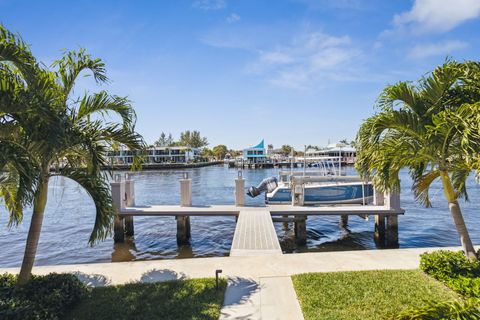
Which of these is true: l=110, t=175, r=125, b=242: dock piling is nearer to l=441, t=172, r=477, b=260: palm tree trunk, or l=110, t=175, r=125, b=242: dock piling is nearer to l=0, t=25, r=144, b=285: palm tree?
l=0, t=25, r=144, b=285: palm tree

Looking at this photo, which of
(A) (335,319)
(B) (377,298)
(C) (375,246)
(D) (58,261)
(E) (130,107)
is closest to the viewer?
(A) (335,319)

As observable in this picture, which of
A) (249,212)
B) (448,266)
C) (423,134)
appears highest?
(423,134)

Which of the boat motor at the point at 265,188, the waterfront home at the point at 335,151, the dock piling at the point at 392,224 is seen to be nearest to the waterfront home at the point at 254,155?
the waterfront home at the point at 335,151

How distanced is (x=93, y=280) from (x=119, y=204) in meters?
6.83

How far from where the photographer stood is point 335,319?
4.68 meters

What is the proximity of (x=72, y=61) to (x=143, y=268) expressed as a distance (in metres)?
4.78

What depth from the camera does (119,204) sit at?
43.1 feet

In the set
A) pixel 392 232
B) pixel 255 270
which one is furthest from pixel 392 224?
pixel 255 270

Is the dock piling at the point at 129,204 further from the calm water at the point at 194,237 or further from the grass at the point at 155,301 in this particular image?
the grass at the point at 155,301

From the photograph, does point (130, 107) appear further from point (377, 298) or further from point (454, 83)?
point (454, 83)

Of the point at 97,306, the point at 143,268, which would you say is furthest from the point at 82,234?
the point at 97,306

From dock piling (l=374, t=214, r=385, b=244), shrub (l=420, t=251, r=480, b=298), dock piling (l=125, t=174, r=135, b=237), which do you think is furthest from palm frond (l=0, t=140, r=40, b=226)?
dock piling (l=374, t=214, r=385, b=244)

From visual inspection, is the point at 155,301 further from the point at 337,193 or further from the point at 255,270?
the point at 337,193

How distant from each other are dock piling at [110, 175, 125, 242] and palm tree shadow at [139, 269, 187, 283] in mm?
6666
